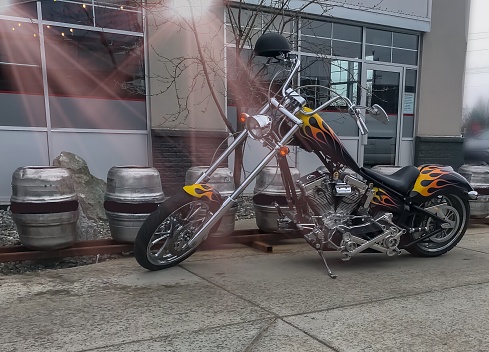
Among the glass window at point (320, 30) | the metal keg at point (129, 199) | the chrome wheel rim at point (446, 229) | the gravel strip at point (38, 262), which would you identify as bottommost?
the gravel strip at point (38, 262)

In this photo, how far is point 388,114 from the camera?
10.6 meters

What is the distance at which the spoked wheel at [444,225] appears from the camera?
462cm

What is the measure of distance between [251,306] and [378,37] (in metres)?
8.70

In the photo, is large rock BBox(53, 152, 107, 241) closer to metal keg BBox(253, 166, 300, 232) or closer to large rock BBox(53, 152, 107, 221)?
large rock BBox(53, 152, 107, 221)

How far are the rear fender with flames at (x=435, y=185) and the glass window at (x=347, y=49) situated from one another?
18.1 ft

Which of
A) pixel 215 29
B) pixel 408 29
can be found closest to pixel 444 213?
pixel 215 29

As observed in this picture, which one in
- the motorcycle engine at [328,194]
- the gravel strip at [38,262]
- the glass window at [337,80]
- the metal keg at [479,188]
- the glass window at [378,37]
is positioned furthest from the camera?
the glass window at [378,37]

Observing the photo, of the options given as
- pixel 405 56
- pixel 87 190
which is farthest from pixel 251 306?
pixel 405 56

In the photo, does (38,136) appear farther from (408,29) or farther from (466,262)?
(408,29)

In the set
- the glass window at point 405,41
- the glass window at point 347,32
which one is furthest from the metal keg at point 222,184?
the glass window at point 405,41

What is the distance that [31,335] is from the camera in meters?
2.79

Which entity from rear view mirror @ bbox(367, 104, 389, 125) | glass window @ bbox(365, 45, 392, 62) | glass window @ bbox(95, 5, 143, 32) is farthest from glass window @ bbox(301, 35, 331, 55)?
rear view mirror @ bbox(367, 104, 389, 125)

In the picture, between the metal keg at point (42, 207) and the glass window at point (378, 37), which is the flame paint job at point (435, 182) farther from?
the glass window at point (378, 37)

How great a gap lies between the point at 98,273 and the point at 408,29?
30.4 feet
